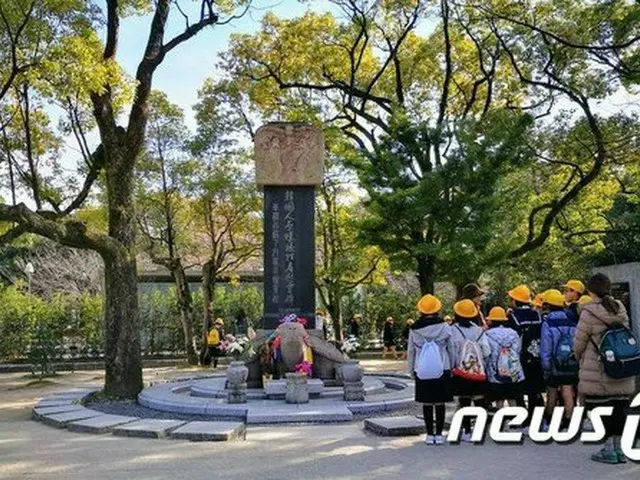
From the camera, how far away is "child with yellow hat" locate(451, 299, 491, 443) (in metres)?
7.14

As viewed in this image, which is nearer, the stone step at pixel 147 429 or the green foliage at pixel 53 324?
the stone step at pixel 147 429

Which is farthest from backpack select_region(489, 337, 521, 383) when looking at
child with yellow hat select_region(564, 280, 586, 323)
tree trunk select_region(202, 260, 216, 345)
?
tree trunk select_region(202, 260, 216, 345)

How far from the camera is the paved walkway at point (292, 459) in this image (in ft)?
19.5

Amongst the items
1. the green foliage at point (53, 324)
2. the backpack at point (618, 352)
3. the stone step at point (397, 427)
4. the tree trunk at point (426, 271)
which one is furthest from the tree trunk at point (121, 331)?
the green foliage at point (53, 324)

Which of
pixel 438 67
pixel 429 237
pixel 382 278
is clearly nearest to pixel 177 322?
pixel 382 278

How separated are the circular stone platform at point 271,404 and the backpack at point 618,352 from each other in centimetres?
427

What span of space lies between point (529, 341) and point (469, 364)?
110 cm

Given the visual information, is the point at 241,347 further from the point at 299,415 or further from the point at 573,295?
the point at 573,295

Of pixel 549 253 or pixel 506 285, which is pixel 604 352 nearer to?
pixel 549 253

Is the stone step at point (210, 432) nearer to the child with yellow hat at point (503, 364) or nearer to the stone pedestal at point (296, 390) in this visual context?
the stone pedestal at point (296, 390)

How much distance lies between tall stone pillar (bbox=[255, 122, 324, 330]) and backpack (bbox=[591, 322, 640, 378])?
7549 millimetres

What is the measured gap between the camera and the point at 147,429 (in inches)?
325

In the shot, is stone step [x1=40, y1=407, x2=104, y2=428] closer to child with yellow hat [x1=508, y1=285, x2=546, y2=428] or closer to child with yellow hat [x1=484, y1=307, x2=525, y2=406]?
child with yellow hat [x1=484, y1=307, x2=525, y2=406]

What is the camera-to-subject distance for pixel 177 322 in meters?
23.8
